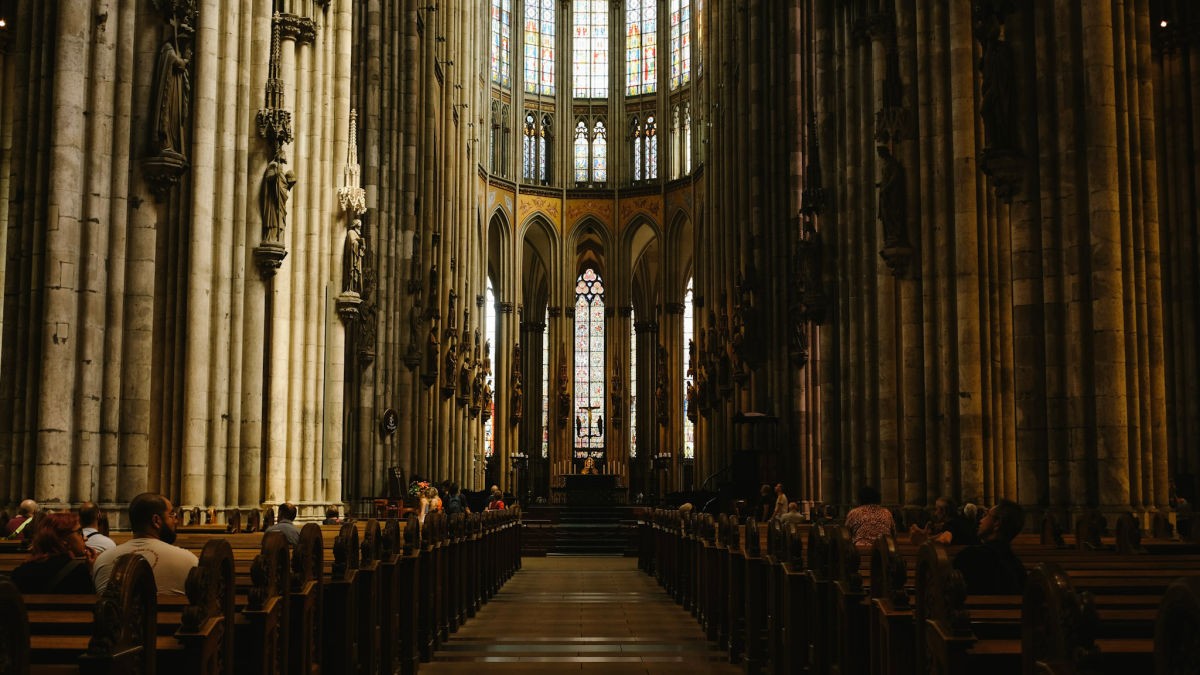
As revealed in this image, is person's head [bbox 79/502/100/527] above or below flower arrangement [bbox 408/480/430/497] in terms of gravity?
above

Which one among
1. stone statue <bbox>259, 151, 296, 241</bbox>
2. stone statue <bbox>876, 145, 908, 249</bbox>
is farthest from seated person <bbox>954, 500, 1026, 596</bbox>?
stone statue <bbox>259, 151, 296, 241</bbox>

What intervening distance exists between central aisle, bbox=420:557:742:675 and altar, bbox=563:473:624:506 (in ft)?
74.1

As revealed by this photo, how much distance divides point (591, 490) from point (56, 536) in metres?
38.8

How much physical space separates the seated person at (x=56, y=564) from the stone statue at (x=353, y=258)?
17.9m

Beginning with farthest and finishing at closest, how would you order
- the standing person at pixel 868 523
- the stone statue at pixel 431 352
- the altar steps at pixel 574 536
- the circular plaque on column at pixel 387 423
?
1. the altar steps at pixel 574 536
2. the stone statue at pixel 431 352
3. the circular plaque on column at pixel 387 423
4. the standing person at pixel 868 523

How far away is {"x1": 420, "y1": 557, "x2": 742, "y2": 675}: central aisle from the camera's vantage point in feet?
37.2

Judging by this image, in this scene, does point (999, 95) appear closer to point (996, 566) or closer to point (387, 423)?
point (996, 566)

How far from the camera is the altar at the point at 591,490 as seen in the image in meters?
44.8

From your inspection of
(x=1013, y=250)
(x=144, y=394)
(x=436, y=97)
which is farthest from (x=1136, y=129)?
(x=436, y=97)

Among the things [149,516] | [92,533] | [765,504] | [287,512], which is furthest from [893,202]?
[149,516]

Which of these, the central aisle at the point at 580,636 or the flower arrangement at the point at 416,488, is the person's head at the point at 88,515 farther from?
the flower arrangement at the point at 416,488

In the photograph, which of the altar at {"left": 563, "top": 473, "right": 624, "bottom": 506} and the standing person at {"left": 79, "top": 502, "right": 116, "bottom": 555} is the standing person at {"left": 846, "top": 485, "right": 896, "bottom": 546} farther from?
the altar at {"left": 563, "top": 473, "right": 624, "bottom": 506}

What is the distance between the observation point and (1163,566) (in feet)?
26.3

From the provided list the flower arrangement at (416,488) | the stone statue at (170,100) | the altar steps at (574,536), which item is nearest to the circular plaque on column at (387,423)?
the flower arrangement at (416,488)
